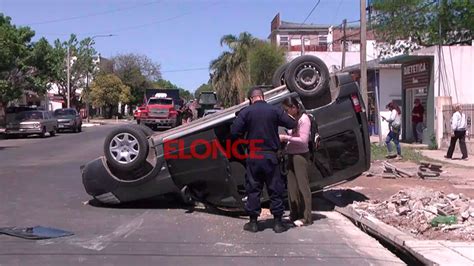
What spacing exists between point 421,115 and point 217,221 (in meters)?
16.8

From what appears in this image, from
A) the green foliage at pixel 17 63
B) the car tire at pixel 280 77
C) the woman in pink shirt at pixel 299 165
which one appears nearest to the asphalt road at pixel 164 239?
the woman in pink shirt at pixel 299 165

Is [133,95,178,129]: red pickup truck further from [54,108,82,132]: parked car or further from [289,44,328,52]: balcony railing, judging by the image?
[289,44,328,52]: balcony railing

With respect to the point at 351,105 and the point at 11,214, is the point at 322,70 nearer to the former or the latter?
the point at 351,105

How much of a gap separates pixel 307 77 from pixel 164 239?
331 cm

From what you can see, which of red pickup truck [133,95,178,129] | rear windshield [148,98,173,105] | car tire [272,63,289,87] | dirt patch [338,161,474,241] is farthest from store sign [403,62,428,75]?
rear windshield [148,98,173,105]

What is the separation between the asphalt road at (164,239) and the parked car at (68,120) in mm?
29894

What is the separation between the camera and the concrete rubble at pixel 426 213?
7578 millimetres

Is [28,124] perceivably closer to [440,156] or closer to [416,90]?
[416,90]

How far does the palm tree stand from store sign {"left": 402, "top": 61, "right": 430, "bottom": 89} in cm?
2865

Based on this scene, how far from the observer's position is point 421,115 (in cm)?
2352

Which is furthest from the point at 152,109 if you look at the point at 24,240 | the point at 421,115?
the point at 24,240

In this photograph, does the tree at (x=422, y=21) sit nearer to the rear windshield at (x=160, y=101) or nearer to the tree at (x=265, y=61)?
the tree at (x=265, y=61)

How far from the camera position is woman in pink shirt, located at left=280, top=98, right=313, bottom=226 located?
321 inches

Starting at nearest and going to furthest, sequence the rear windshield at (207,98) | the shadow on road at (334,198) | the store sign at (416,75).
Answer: the shadow on road at (334,198)
the store sign at (416,75)
the rear windshield at (207,98)
